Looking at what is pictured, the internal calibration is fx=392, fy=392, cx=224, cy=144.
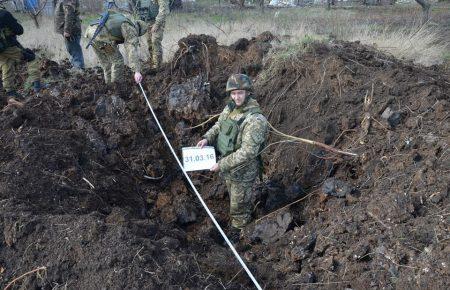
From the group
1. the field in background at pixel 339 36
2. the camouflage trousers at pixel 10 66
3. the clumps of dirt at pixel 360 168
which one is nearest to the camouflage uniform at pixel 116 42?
the camouflage trousers at pixel 10 66

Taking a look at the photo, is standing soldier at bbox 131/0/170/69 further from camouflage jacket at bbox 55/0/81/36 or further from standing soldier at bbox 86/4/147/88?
camouflage jacket at bbox 55/0/81/36

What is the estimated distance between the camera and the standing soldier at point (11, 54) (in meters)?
6.26

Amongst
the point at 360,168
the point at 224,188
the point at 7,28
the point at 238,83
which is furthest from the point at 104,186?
the point at 7,28

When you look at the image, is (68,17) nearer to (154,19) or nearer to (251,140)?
(154,19)

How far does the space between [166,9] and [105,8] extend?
124 cm

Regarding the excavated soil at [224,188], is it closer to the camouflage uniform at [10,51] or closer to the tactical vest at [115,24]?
the camouflage uniform at [10,51]

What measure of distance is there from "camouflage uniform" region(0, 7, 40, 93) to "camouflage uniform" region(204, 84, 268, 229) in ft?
13.1

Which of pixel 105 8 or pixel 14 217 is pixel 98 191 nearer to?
pixel 14 217

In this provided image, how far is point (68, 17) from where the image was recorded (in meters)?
7.92

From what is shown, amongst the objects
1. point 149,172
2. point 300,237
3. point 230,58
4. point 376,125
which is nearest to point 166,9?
point 230,58

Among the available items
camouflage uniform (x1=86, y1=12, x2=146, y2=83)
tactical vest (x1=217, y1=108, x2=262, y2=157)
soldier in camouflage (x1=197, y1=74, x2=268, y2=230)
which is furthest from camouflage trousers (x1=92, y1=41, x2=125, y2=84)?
tactical vest (x1=217, y1=108, x2=262, y2=157)

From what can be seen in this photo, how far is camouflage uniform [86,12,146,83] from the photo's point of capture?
19.1 ft

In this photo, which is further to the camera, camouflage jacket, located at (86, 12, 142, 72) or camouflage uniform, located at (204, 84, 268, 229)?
camouflage jacket, located at (86, 12, 142, 72)

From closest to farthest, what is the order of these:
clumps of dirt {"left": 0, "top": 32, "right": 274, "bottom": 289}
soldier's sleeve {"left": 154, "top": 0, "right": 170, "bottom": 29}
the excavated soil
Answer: clumps of dirt {"left": 0, "top": 32, "right": 274, "bottom": 289} < the excavated soil < soldier's sleeve {"left": 154, "top": 0, "right": 170, "bottom": 29}
